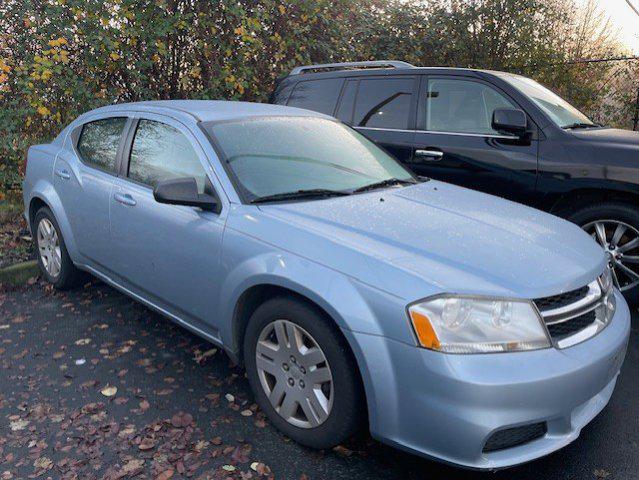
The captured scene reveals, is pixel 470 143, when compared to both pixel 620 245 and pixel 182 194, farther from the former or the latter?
pixel 182 194

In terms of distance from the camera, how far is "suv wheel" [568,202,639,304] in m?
4.45

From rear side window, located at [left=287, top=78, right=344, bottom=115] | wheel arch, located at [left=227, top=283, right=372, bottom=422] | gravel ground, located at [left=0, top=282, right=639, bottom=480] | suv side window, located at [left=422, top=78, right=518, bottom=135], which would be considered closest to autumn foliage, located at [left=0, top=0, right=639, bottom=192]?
rear side window, located at [left=287, top=78, right=344, bottom=115]

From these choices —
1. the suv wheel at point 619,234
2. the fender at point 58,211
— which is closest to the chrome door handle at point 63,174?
the fender at point 58,211

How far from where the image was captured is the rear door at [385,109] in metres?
5.50

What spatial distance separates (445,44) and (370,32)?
165 centimetres

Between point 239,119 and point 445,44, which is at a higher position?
point 445,44

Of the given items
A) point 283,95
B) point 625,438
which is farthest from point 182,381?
point 283,95

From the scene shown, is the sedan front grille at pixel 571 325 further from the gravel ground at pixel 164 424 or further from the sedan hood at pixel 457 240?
the gravel ground at pixel 164 424

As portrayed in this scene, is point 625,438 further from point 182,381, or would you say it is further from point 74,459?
point 74,459

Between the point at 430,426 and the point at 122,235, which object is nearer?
the point at 430,426

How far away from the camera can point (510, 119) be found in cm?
469

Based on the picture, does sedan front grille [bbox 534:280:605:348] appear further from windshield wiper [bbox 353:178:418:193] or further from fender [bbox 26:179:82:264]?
fender [bbox 26:179:82:264]

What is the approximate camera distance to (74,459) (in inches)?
107

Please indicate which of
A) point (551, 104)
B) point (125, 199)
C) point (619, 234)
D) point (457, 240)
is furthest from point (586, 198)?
point (125, 199)
